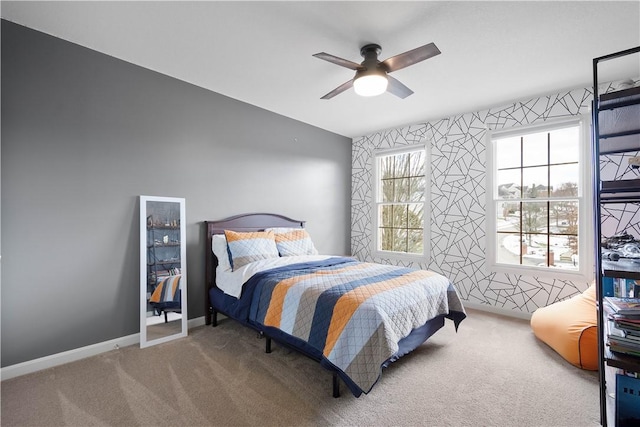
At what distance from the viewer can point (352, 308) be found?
193 centimetres

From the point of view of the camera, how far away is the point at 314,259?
3.28 metres

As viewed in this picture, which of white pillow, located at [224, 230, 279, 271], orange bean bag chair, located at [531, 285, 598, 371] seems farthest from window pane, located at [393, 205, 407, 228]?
white pillow, located at [224, 230, 279, 271]

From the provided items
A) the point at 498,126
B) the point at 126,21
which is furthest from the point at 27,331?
the point at 498,126

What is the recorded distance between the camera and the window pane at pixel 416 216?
4.40m

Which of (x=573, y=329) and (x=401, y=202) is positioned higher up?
(x=401, y=202)

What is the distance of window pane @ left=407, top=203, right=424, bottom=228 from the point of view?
440cm

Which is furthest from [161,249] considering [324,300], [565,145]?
[565,145]

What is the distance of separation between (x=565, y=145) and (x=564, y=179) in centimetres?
38

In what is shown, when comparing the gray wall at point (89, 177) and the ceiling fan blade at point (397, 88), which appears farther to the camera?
the ceiling fan blade at point (397, 88)

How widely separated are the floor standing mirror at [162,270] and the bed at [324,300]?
320 millimetres

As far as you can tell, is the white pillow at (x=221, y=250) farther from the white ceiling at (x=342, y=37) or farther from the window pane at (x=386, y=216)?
the window pane at (x=386, y=216)

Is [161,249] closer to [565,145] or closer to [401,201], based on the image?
[401,201]

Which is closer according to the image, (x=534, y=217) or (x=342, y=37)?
(x=342, y=37)

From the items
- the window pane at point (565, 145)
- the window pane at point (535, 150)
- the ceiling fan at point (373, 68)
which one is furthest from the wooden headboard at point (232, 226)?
the window pane at point (565, 145)
